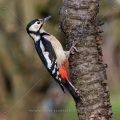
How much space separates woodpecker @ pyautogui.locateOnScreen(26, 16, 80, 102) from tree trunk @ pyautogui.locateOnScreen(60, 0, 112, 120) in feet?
0.34

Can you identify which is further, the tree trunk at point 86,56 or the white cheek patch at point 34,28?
the white cheek patch at point 34,28

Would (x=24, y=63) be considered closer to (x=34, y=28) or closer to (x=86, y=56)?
(x=34, y=28)

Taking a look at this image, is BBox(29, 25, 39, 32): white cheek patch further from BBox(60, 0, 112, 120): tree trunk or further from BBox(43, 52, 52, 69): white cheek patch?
BBox(60, 0, 112, 120): tree trunk

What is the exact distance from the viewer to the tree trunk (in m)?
7.15

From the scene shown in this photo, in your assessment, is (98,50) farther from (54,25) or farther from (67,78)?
(54,25)

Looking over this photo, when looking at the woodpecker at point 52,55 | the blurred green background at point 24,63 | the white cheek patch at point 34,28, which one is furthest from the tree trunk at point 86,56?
the blurred green background at point 24,63

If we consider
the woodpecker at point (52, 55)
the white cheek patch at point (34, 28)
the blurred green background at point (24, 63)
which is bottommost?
the blurred green background at point (24, 63)

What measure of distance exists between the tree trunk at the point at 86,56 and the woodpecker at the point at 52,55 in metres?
0.10

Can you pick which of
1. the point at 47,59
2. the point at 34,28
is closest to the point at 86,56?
the point at 47,59

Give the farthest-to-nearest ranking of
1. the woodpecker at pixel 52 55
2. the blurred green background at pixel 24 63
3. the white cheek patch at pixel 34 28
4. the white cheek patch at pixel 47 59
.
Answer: the blurred green background at pixel 24 63 → the white cheek patch at pixel 34 28 → the white cheek patch at pixel 47 59 → the woodpecker at pixel 52 55

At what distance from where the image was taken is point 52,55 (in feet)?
25.2

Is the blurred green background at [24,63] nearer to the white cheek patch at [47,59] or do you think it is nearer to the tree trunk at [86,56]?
the white cheek patch at [47,59]

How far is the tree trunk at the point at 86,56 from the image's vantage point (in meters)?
7.15

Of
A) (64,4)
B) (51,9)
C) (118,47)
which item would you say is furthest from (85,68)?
(118,47)
